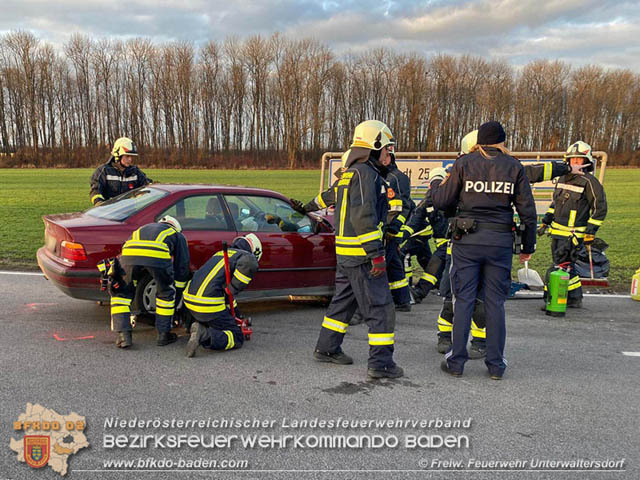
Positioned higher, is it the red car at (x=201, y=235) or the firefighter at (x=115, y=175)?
the firefighter at (x=115, y=175)

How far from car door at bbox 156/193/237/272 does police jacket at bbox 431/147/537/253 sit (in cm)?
257

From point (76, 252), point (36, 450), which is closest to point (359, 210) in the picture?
point (36, 450)

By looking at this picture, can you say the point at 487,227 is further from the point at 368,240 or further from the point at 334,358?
the point at 334,358

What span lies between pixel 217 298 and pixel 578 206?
15.8 ft

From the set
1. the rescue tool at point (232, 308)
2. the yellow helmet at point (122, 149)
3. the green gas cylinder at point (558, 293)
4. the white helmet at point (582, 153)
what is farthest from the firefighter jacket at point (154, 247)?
the white helmet at point (582, 153)

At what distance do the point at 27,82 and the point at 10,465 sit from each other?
81.3 metres

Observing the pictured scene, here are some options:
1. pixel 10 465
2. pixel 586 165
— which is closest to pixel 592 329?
pixel 586 165

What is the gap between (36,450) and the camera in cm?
294

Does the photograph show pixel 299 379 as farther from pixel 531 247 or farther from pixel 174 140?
pixel 174 140

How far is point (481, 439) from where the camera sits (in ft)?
10.6

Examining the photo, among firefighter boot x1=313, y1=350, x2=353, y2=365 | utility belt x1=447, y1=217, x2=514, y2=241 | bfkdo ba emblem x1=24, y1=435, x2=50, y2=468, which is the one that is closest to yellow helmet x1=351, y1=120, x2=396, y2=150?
utility belt x1=447, y1=217, x2=514, y2=241

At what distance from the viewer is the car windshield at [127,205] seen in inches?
214

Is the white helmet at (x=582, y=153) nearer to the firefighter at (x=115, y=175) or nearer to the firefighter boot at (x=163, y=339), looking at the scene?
the firefighter boot at (x=163, y=339)

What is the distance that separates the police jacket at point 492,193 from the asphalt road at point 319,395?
123 cm
